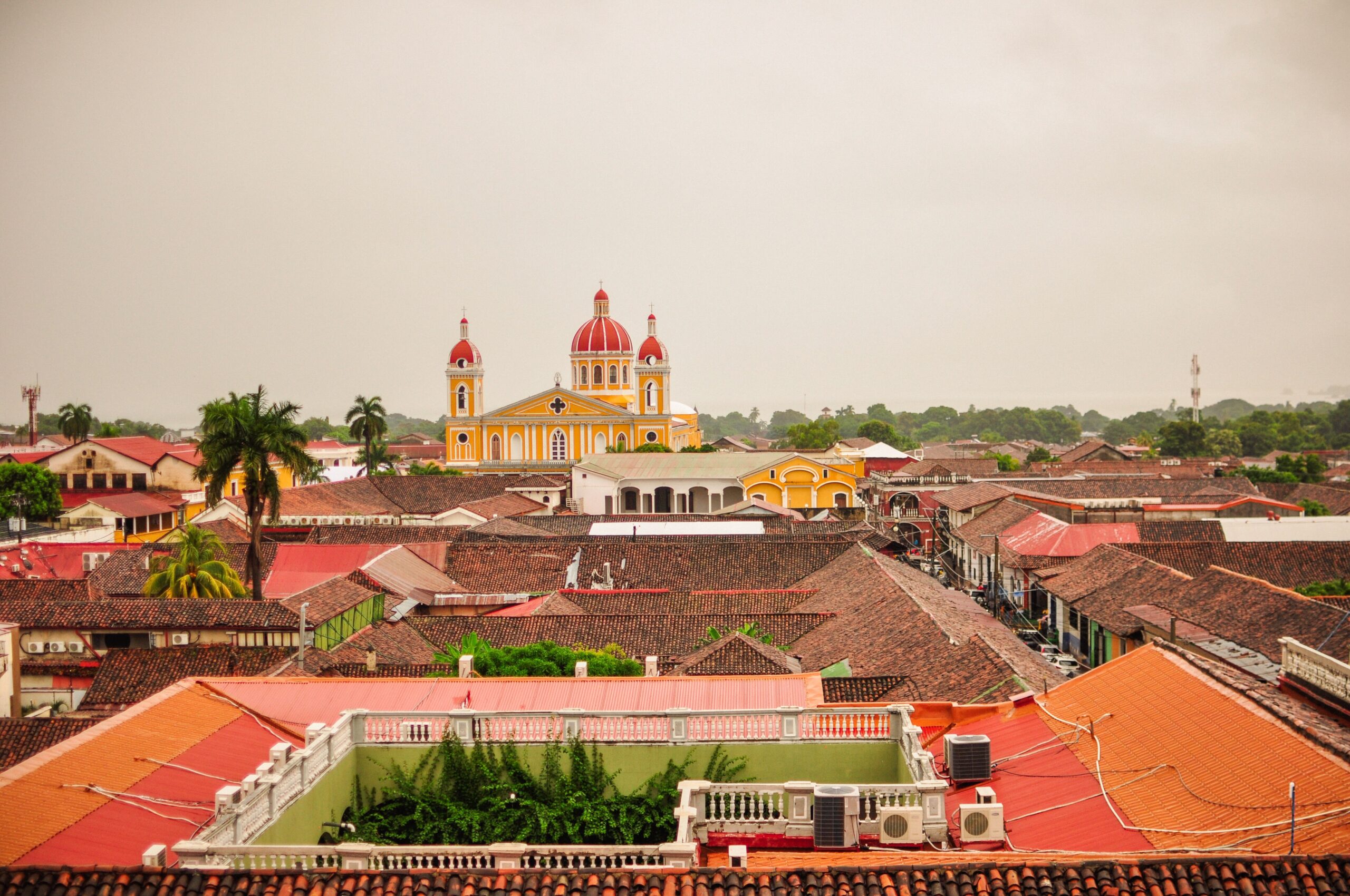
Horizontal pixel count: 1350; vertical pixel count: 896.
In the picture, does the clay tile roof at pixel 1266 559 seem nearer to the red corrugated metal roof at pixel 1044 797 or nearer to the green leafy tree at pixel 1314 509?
the green leafy tree at pixel 1314 509

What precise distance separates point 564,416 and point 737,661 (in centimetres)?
6576

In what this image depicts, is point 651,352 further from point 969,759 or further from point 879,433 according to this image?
point 969,759

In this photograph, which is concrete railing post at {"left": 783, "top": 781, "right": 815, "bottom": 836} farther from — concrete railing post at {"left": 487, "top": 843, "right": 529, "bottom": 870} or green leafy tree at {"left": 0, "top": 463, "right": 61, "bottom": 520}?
green leafy tree at {"left": 0, "top": 463, "right": 61, "bottom": 520}

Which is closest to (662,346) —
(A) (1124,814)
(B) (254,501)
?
(B) (254,501)

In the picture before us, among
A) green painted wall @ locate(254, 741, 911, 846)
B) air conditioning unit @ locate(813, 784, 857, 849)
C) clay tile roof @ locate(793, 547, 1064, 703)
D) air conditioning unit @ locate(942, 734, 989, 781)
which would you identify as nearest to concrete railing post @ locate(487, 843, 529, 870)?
air conditioning unit @ locate(813, 784, 857, 849)

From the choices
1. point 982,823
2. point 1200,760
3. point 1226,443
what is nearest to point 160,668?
point 982,823

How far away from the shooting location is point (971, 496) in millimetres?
53219

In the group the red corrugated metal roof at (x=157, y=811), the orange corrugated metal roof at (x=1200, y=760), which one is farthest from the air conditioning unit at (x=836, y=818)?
the red corrugated metal roof at (x=157, y=811)

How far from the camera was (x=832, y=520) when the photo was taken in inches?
1972

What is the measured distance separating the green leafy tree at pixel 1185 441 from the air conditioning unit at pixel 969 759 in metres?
96.0

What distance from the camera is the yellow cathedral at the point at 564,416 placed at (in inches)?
3332

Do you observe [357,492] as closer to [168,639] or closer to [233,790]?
[168,639]

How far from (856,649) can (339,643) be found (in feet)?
33.5

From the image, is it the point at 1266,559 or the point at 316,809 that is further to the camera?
the point at 1266,559
